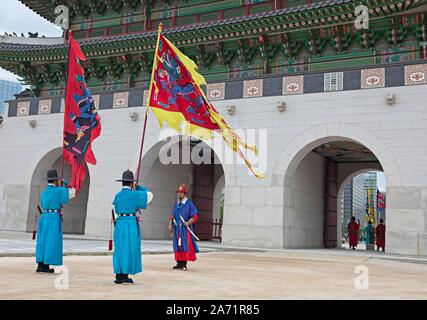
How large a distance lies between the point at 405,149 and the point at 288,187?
13.3 feet

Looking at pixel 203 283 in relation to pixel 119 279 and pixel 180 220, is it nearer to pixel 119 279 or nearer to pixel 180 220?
pixel 119 279

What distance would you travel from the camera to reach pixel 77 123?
29.2 feet

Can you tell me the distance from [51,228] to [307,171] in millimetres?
13433

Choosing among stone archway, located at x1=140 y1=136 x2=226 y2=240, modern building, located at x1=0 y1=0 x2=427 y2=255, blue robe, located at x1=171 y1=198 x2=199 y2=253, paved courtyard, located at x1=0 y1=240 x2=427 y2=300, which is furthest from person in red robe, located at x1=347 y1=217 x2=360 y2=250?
blue robe, located at x1=171 y1=198 x2=199 y2=253

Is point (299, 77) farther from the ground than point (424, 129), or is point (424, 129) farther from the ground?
point (299, 77)

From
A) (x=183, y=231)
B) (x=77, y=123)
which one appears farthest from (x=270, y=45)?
(x=183, y=231)

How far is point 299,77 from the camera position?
16812 millimetres

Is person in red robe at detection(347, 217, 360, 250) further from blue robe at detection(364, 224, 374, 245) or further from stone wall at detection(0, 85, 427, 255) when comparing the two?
stone wall at detection(0, 85, 427, 255)

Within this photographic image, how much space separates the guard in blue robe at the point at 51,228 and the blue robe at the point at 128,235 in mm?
1368

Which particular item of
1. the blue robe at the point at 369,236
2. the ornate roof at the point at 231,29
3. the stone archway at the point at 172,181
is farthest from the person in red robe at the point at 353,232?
the ornate roof at the point at 231,29

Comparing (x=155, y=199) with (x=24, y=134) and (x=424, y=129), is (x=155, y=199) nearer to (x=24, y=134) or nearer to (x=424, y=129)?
(x=24, y=134)

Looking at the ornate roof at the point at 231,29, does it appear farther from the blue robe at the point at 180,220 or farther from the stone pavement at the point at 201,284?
the blue robe at the point at 180,220

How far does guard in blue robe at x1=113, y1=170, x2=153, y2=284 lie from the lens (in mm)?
6371
